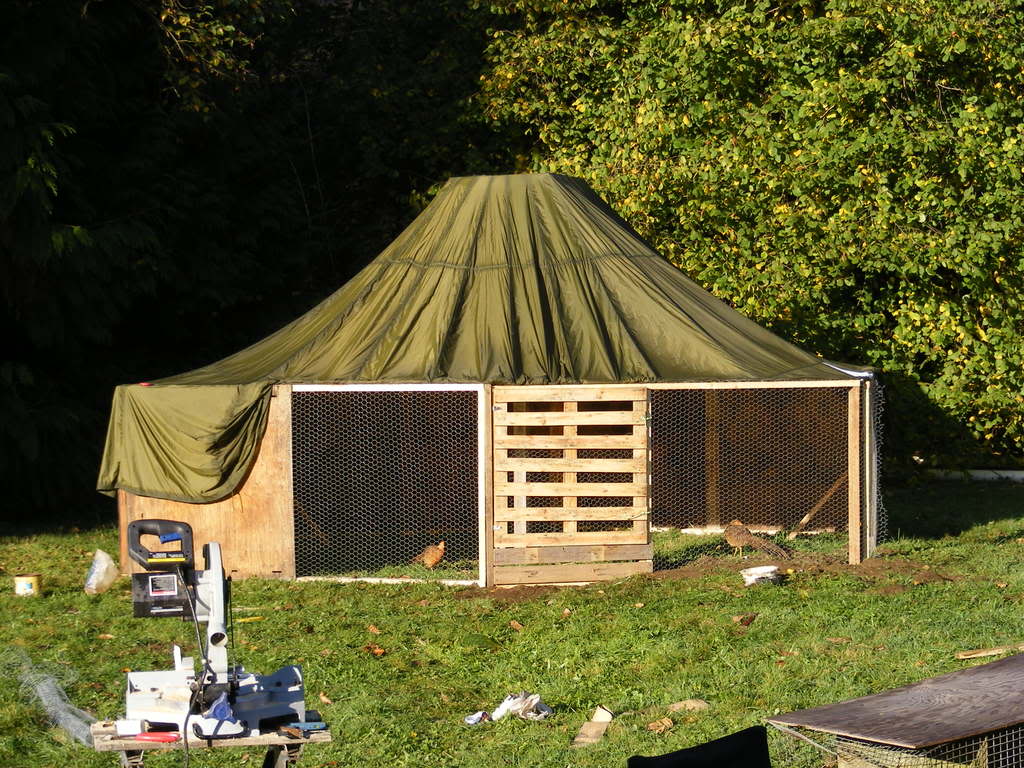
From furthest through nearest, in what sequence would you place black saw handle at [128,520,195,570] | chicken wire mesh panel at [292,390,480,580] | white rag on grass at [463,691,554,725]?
chicken wire mesh panel at [292,390,480,580], white rag on grass at [463,691,554,725], black saw handle at [128,520,195,570]

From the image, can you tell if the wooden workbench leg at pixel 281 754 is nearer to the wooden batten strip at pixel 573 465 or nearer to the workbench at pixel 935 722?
the workbench at pixel 935 722

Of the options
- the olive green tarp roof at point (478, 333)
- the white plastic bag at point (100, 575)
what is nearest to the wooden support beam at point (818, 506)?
the olive green tarp roof at point (478, 333)

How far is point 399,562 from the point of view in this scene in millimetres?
12625

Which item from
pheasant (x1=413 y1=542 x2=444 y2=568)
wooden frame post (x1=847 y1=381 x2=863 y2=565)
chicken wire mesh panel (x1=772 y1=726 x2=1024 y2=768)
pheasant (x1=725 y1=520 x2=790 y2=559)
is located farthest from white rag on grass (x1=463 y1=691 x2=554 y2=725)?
pheasant (x1=725 y1=520 x2=790 y2=559)

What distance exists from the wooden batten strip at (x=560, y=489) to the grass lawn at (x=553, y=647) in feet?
2.54

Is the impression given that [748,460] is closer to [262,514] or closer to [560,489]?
[560,489]

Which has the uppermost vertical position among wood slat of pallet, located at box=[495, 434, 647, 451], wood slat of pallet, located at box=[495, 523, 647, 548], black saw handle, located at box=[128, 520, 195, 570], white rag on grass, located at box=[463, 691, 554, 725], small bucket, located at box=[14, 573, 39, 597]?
black saw handle, located at box=[128, 520, 195, 570]

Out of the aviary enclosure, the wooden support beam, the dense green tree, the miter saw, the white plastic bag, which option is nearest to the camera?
the miter saw

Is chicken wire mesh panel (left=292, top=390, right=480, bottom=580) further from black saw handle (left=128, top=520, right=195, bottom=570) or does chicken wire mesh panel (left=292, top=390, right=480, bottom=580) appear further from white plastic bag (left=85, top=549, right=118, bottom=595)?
black saw handle (left=128, top=520, right=195, bottom=570)

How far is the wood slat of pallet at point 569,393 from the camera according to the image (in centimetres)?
1124

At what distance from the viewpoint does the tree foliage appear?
15.7 meters

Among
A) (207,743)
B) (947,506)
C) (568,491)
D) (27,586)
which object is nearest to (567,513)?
(568,491)

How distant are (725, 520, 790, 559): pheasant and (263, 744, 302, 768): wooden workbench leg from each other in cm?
778

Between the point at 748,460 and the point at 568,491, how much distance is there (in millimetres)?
3609
